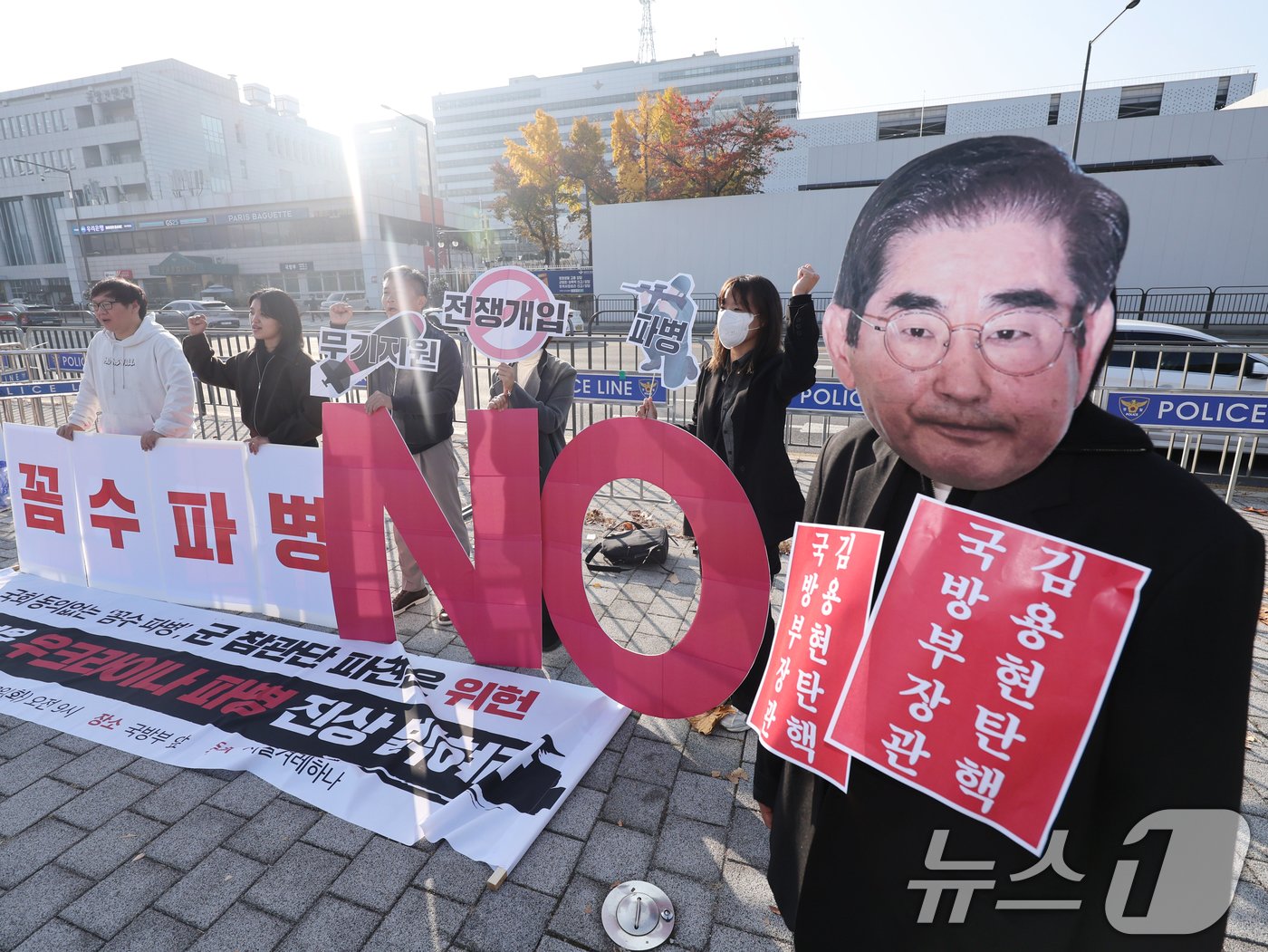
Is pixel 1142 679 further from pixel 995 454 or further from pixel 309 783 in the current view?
pixel 309 783

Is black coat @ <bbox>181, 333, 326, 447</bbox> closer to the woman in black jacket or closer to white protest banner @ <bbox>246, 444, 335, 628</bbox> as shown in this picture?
the woman in black jacket

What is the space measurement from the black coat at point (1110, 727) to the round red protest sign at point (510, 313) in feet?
8.00

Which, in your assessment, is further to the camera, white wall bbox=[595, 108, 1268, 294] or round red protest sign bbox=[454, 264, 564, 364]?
white wall bbox=[595, 108, 1268, 294]

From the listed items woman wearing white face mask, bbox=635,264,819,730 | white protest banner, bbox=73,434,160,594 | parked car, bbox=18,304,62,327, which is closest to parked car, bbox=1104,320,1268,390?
woman wearing white face mask, bbox=635,264,819,730

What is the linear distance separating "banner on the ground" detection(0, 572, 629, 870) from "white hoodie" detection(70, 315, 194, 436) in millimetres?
1368

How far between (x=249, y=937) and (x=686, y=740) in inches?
76.5

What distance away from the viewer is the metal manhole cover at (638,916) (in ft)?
7.41

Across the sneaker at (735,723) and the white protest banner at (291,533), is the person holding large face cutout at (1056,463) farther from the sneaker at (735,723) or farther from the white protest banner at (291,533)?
the white protest banner at (291,533)

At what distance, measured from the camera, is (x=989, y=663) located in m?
1.22

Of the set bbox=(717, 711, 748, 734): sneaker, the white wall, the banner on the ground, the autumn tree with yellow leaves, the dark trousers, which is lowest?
bbox=(717, 711, 748, 734): sneaker

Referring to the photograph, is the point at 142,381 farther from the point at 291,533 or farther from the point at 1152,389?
the point at 1152,389

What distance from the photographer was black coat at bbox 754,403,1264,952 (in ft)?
3.32

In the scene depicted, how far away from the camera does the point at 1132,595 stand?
3.41ft

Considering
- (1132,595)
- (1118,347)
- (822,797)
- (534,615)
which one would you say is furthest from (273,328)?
(1118,347)
